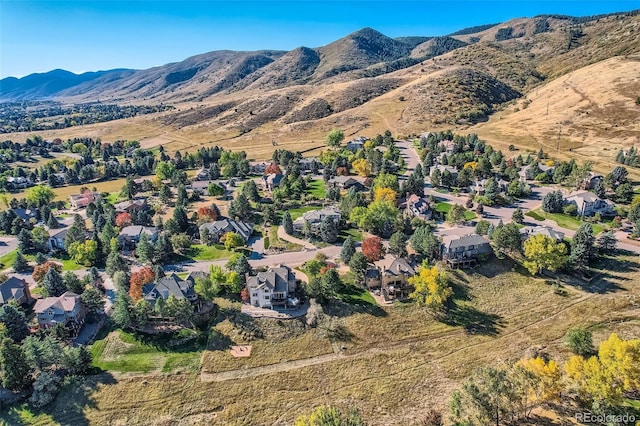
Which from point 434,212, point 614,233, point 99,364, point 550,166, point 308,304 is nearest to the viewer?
point 99,364

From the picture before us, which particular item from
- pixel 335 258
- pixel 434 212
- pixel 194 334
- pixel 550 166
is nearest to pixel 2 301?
pixel 194 334

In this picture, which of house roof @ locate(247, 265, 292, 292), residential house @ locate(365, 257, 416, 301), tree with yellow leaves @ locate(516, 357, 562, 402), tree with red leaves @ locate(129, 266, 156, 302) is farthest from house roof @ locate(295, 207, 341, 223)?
tree with yellow leaves @ locate(516, 357, 562, 402)

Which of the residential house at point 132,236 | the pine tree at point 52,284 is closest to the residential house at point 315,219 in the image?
the residential house at point 132,236

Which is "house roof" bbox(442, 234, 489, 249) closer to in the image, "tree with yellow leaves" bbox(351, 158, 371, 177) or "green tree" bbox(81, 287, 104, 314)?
"tree with yellow leaves" bbox(351, 158, 371, 177)

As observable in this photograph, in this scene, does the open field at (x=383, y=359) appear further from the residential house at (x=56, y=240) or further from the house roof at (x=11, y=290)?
the residential house at (x=56, y=240)

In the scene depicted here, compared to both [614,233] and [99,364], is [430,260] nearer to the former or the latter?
[614,233]
